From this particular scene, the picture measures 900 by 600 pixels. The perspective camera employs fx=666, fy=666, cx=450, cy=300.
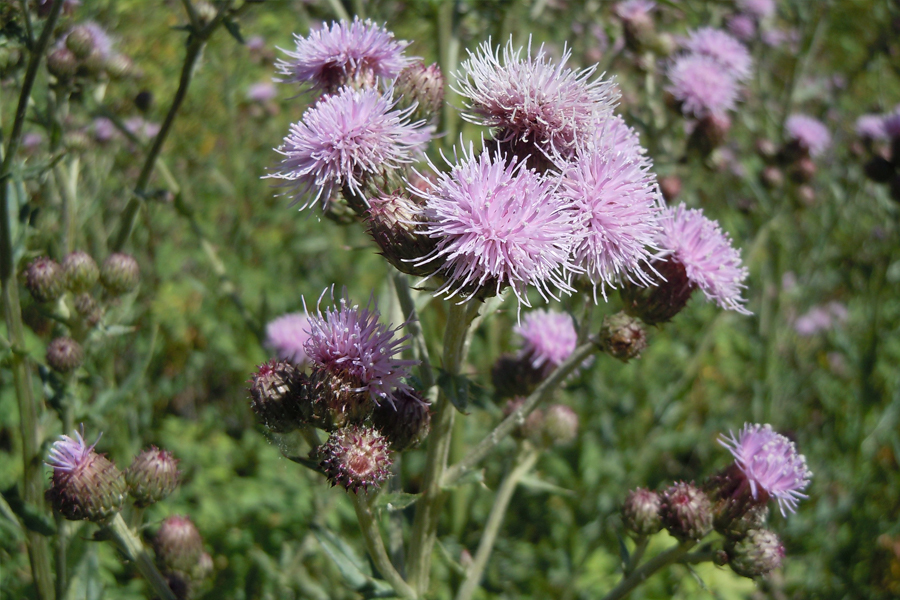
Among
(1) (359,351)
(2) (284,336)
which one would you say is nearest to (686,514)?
(1) (359,351)

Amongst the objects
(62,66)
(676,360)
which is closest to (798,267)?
(676,360)

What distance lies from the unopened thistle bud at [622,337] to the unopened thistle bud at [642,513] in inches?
19.5

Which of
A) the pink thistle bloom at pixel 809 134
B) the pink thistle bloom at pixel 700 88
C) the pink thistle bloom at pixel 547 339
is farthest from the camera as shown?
the pink thistle bloom at pixel 809 134

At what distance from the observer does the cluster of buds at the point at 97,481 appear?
1.84 metres

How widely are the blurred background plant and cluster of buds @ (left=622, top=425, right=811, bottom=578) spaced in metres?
0.18

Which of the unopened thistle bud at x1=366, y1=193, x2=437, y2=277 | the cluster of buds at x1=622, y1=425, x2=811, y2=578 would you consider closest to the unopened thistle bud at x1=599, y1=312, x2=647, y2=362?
the cluster of buds at x1=622, y1=425, x2=811, y2=578

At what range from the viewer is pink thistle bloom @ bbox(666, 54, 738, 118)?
3.72m

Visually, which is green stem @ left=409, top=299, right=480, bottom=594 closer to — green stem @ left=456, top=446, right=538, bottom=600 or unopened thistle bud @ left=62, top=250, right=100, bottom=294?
green stem @ left=456, top=446, right=538, bottom=600

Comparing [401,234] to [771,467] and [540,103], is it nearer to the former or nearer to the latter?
[540,103]

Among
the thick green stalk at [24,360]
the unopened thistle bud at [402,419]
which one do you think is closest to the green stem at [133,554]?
the thick green stalk at [24,360]

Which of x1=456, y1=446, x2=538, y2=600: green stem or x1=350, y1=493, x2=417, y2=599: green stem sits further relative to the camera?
x1=456, y1=446, x2=538, y2=600: green stem

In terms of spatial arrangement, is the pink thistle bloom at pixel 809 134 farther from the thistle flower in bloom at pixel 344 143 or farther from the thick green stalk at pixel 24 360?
the thick green stalk at pixel 24 360

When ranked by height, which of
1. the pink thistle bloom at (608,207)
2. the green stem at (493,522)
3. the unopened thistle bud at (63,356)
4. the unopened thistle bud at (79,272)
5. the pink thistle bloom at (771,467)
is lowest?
the green stem at (493,522)

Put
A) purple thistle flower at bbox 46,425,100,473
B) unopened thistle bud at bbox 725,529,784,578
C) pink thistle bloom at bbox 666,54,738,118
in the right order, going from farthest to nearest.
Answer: pink thistle bloom at bbox 666,54,738,118 < unopened thistle bud at bbox 725,529,784,578 < purple thistle flower at bbox 46,425,100,473
